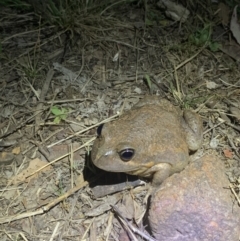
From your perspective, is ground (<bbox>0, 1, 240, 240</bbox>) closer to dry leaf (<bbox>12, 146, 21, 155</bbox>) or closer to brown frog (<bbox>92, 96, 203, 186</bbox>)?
→ dry leaf (<bbox>12, 146, 21, 155</bbox>)

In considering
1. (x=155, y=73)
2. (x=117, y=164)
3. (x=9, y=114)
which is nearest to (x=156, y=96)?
(x=155, y=73)

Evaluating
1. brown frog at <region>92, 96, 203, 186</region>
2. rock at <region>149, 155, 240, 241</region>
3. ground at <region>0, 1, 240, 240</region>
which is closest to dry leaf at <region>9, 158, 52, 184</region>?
ground at <region>0, 1, 240, 240</region>

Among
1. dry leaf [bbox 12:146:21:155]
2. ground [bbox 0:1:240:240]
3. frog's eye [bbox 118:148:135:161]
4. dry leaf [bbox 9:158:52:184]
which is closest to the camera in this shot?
frog's eye [bbox 118:148:135:161]

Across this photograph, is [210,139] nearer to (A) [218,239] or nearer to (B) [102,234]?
(A) [218,239]

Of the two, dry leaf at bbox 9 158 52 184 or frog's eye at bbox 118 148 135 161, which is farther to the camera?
dry leaf at bbox 9 158 52 184

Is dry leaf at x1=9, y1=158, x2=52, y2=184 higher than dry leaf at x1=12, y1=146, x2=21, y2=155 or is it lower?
lower

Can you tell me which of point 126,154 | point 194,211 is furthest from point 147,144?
point 194,211

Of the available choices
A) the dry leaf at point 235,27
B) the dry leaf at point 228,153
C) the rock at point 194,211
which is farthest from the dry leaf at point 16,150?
the dry leaf at point 235,27
